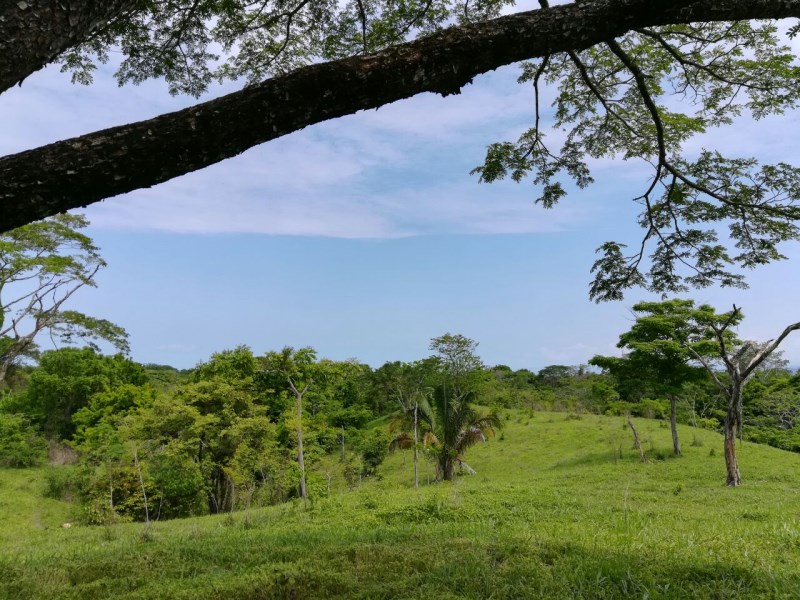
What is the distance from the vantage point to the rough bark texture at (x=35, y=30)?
63.0 inches

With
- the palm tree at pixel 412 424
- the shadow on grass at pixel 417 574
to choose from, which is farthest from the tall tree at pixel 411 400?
the shadow on grass at pixel 417 574

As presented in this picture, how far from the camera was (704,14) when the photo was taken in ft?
7.76

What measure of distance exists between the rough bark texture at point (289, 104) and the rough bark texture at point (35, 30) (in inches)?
11.0

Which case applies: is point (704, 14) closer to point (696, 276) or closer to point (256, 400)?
point (696, 276)

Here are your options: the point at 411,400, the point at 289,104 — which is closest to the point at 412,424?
the point at 411,400

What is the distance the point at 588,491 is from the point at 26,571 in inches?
410

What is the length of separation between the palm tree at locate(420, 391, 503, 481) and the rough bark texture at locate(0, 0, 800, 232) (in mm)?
17314

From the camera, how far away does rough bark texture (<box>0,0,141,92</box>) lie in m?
1.60

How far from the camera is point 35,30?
1648 mm

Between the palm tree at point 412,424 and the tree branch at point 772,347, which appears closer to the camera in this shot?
the tree branch at point 772,347

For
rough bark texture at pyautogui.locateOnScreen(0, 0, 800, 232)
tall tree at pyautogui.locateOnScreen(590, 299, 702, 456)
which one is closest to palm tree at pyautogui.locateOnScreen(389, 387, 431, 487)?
tall tree at pyautogui.locateOnScreen(590, 299, 702, 456)

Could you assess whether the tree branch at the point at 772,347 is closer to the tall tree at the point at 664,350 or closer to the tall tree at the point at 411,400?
the tall tree at the point at 664,350

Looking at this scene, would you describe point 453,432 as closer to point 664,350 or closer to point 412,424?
point 412,424

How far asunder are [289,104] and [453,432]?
1821 cm
